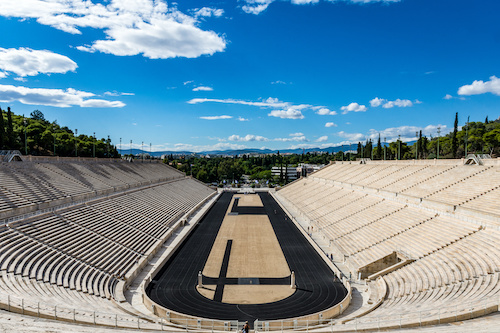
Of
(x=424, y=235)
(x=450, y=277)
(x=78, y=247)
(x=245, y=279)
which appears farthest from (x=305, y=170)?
(x=78, y=247)

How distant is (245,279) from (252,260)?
12.6 feet

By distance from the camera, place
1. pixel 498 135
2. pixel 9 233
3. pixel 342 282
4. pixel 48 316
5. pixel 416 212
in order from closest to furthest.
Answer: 1. pixel 48 316
2. pixel 9 233
3. pixel 342 282
4. pixel 416 212
5. pixel 498 135

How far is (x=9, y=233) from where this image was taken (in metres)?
16.7

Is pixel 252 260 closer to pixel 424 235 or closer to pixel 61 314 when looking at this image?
pixel 424 235

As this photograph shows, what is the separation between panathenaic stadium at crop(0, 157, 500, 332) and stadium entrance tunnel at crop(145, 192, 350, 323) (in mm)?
103

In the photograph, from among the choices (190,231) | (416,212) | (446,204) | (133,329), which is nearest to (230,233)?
(190,231)

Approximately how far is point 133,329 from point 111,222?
1727 cm

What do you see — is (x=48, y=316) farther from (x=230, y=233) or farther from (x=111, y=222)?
(x=230, y=233)

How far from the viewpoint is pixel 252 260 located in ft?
76.6

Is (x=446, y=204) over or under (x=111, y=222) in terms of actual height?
over

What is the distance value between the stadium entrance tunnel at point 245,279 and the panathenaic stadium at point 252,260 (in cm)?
10

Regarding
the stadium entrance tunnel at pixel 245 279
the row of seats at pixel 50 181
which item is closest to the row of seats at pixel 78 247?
the row of seats at pixel 50 181

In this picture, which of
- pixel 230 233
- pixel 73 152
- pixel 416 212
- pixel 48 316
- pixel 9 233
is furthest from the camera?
pixel 73 152

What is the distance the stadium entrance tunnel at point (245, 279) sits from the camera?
612 inches
